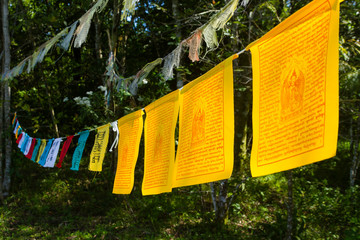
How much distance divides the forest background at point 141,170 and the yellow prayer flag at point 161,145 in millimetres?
1910

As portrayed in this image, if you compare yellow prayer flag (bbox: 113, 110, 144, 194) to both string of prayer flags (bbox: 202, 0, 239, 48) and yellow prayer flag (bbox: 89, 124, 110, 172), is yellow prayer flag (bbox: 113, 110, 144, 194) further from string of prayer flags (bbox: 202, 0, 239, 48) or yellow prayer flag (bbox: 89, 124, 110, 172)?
string of prayer flags (bbox: 202, 0, 239, 48)

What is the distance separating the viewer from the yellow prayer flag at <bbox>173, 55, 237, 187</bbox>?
1981 millimetres

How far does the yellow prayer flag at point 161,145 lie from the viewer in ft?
8.66

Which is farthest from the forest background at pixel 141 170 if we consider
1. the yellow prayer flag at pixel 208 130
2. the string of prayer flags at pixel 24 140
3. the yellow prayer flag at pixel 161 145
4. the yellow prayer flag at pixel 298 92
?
the yellow prayer flag at pixel 298 92

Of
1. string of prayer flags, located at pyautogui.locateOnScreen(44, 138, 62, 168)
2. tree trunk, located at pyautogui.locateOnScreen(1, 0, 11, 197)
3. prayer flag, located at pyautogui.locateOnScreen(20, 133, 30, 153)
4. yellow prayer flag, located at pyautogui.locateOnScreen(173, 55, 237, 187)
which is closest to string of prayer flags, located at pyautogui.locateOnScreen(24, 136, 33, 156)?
prayer flag, located at pyautogui.locateOnScreen(20, 133, 30, 153)

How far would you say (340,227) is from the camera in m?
5.43

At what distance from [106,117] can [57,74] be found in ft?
13.1

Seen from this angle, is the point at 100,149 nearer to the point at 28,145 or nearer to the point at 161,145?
the point at 161,145

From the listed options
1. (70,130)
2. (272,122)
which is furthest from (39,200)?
(272,122)

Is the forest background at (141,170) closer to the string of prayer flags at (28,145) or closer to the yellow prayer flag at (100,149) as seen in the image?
the string of prayer flags at (28,145)

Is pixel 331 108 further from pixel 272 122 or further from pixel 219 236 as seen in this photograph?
pixel 219 236

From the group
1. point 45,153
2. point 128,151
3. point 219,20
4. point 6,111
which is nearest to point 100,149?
point 128,151

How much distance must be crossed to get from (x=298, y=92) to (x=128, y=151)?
240 centimetres

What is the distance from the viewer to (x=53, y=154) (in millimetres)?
5902
